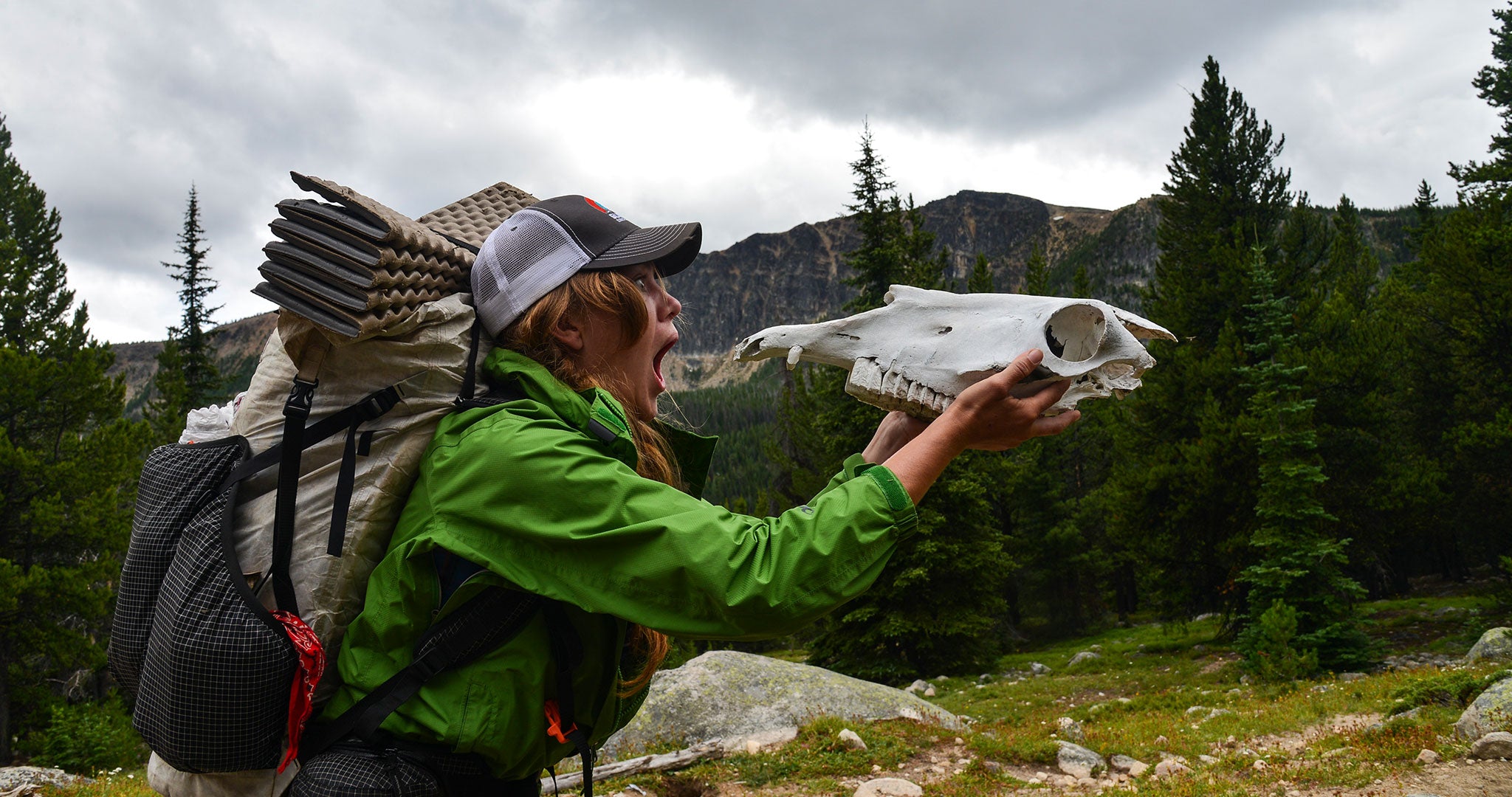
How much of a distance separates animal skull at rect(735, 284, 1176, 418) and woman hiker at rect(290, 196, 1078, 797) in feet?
1.15

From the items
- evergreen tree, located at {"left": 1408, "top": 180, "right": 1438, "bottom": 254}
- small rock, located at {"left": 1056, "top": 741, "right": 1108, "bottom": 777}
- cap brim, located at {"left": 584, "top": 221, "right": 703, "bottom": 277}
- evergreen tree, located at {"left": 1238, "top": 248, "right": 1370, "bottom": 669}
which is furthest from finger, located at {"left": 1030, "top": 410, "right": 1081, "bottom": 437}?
evergreen tree, located at {"left": 1408, "top": 180, "right": 1438, "bottom": 254}

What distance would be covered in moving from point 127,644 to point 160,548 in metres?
0.30

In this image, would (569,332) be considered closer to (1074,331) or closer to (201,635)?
(201,635)

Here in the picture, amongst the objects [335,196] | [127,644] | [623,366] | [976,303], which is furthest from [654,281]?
[127,644]

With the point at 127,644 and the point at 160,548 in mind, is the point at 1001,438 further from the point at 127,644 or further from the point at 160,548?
the point at 127,644

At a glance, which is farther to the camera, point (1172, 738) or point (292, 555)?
point (1172, 738)

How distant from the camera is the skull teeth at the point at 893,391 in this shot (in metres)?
2.82

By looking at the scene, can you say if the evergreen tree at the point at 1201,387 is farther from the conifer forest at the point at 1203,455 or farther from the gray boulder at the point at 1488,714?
the gray boulder at the point at 1488,714

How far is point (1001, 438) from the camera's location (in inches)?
96.7

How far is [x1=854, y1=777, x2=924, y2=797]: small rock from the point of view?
6.60 m

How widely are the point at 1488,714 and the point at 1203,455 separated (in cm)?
1426

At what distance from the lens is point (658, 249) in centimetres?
248

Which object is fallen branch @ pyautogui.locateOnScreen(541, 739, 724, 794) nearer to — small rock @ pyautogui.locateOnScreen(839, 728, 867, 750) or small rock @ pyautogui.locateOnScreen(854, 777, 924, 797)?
small rock @ pyautogui.locateOnScreen(839, 728, 867, 750)

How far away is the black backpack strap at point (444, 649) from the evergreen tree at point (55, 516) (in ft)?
71.4
